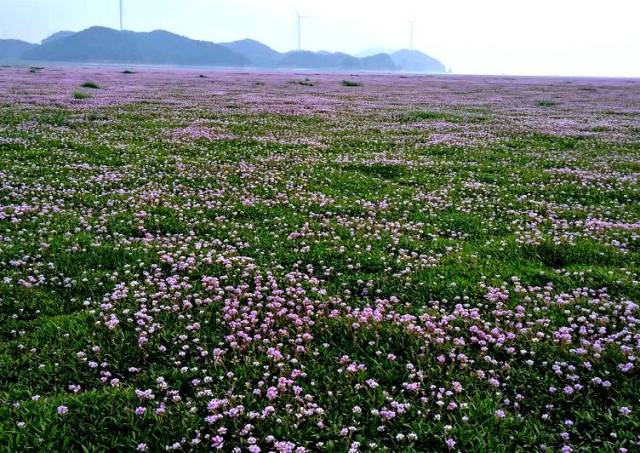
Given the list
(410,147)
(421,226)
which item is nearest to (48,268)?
(421,226)

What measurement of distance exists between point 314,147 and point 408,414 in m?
16.9

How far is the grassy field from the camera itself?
16.0 ft

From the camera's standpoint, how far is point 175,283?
7797mm

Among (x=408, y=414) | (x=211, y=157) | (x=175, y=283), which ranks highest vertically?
(x=211, y=157)

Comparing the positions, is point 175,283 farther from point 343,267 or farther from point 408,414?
point 408,414

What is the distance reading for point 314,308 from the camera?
7.27m

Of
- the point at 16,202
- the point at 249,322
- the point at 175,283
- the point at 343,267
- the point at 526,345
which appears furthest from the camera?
the point at 16,202

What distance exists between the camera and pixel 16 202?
1184cm

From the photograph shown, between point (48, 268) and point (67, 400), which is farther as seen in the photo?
point (48, 268)

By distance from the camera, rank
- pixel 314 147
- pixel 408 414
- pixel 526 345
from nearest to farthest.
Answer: pixel 408 414 < pixel 526 345 < pixel 314 147

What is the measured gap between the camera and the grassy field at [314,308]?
487 centimetres

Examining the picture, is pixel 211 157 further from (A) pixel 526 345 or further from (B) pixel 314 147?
(A) pixel 526 345

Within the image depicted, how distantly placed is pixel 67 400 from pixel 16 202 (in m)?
8.77

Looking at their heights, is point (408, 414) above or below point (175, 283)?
below
